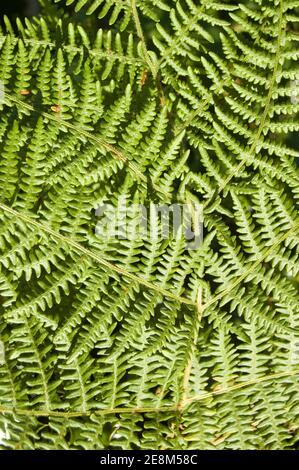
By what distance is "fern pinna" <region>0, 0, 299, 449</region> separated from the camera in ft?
4.28

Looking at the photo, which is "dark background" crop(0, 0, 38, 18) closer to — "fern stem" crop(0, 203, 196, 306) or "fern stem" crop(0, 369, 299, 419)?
"fern stem" crop(0, 203, 196, 306)

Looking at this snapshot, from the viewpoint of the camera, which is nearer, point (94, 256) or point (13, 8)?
point (94, 256)

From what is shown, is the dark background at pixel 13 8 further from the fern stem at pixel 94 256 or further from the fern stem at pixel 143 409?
the fern stem at pixel 143 409

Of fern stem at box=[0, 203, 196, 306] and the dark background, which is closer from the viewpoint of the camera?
A: fern stem at box=[0, 203, 196, 306]

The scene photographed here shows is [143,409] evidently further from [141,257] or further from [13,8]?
[13,8]

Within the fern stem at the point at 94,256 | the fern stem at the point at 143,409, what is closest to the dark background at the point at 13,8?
the fern stem at the point at 94,256

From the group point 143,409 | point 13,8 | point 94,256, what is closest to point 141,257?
point 94,256

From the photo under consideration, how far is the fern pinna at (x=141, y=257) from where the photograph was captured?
1.30 m

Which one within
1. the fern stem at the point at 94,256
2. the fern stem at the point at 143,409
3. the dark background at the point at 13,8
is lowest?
the fern stem at the point at 143,409

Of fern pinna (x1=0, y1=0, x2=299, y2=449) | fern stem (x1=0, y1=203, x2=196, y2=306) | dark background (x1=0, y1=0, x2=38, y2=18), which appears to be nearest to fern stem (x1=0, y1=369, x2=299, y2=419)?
fern pinna (x1=0, y1=0, x2=299, y2=449)

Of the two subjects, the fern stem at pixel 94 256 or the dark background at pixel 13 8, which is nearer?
the fern stem at pixel 94 256

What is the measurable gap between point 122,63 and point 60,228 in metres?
0.46

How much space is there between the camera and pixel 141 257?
141cm

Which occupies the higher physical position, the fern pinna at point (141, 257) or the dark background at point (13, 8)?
the dark background at point (13, 8)
